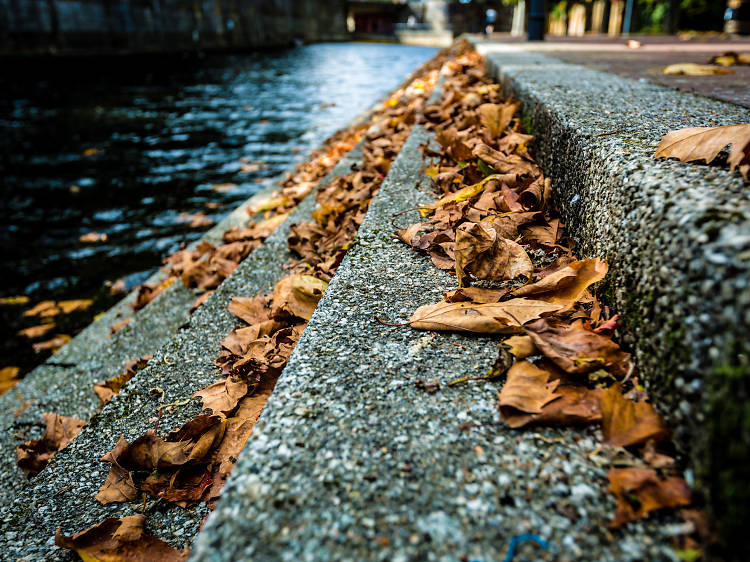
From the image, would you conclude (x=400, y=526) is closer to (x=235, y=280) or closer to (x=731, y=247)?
(x=731, y=247)

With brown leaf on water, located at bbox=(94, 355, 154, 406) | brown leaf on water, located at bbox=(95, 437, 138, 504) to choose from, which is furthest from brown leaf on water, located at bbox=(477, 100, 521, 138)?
brown leaf on water, located at bbox=(95, 437, 138, 504)

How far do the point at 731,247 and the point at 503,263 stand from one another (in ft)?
1.90

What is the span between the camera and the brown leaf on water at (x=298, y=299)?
1484 millimetres

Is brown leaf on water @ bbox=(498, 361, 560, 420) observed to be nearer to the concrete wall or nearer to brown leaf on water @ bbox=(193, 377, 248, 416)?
brown leaf on water @ bbox=(193, 377, 248, 416)

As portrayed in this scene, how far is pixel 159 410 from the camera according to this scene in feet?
4.34

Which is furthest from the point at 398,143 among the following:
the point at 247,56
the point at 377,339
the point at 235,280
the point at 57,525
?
the point at 247,56

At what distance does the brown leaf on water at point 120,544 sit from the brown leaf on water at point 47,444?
2.46 feet

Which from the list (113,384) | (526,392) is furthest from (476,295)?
(113,384)

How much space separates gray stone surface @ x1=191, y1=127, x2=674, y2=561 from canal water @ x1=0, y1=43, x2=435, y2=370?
2927 millimetres

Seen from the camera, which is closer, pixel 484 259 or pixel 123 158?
pixel 484 259

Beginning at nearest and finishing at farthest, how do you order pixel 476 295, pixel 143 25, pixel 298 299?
pixel 476 295
pixel 298 299
pixel 143 25

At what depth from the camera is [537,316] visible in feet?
3.27

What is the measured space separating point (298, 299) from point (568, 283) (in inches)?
31.6

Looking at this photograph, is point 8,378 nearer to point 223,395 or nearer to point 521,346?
point 223,395
